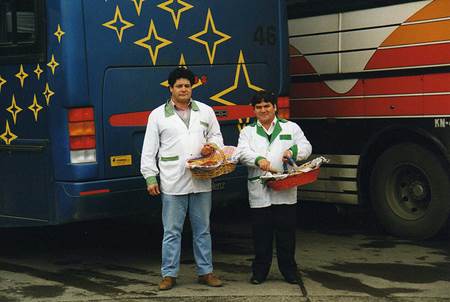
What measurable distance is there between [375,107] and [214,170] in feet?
9.24

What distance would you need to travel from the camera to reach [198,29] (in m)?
7.87

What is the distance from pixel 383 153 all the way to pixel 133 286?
3349 mm

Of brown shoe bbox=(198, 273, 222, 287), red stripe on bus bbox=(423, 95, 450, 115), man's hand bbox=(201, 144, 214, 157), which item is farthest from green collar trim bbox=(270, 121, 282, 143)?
red stripe on bus bbox=(423, 95, 450, 115)

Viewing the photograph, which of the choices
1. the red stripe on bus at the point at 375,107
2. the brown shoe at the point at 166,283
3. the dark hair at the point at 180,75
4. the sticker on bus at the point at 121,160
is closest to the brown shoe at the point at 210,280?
the brown shoe at the point at 166,283

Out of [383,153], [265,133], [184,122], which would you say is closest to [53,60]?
[184,122]

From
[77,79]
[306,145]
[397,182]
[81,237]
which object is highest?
[77,79]

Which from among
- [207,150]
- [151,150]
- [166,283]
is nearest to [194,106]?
[207,150]

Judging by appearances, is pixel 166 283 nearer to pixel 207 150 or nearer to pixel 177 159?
pixel 177 159

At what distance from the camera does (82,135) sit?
7.14 meters

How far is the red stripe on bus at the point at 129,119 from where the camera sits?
24.0 feet

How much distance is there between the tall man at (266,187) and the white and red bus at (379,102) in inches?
83.6

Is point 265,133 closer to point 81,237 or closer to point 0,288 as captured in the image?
point 0,288

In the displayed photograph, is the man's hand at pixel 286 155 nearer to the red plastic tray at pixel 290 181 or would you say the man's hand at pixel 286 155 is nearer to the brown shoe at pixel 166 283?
the red plastic tray at pixel 290 181

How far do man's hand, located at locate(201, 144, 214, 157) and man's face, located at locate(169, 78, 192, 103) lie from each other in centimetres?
40
